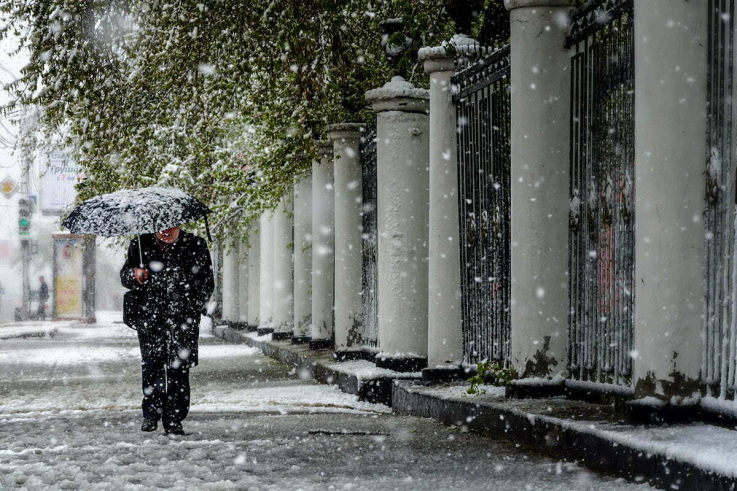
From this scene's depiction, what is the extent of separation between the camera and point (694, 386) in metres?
5.90

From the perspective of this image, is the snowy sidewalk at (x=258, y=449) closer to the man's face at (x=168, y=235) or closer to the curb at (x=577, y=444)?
→ the curb at (x=577, y=444)

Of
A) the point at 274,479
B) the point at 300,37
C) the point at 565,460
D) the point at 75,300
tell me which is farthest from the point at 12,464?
the point at 75,300

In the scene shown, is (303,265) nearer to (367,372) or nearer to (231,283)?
(367,372)

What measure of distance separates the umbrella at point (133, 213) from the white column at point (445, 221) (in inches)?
104

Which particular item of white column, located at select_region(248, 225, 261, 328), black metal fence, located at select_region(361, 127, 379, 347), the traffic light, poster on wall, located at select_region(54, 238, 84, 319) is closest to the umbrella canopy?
black metal fence, located at select_region(361, 127, 379, 347)

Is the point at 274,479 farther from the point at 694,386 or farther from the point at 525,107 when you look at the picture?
the point at 525,107

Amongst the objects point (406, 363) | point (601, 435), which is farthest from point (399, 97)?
point (601, 435)

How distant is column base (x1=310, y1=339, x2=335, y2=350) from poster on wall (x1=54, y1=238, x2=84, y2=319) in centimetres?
2788

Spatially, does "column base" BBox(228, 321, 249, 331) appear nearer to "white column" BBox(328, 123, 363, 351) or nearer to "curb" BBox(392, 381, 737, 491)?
"white column" BBox(328, 123, 363, 351)

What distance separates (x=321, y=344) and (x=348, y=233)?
262 centimetres

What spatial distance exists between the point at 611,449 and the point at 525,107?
10.6ft

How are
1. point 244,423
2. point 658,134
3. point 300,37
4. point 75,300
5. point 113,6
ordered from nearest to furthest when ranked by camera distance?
point 658,134
point 244,423
point 300,37
point 113,6
point 75,300

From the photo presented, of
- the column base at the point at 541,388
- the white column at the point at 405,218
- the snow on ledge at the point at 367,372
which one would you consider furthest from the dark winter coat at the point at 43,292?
the column base at the point at 541,388

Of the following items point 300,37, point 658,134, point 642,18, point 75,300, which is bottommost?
point 75,300
